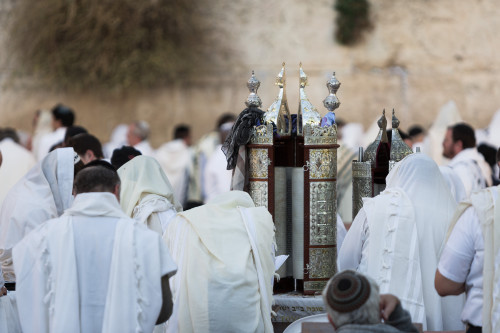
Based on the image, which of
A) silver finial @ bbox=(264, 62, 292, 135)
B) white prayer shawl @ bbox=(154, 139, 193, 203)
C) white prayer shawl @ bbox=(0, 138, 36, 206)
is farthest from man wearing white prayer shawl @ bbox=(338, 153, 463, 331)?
white prayer shawl @ bbox=(154, 139, 193, 203)

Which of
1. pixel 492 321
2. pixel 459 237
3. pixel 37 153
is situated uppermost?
pixel 37 153

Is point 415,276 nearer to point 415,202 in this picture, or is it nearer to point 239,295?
point 415,202

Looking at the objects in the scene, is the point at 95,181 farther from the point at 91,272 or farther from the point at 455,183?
the point at 455,183

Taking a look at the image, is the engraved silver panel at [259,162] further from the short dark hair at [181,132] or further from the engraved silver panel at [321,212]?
the short dark hair at [181,132]

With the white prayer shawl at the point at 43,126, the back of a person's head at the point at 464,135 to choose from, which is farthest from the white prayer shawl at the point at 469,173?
the white prayer shawl at the point at 43,126

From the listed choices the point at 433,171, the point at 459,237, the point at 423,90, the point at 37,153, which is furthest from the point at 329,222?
the point at 423,90

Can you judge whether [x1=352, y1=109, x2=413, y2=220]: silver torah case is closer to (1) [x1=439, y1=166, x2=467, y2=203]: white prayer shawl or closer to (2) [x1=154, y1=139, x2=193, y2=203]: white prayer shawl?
(1) [x1=439, y1=166, x2=467, y2=203]: white prayer shawl

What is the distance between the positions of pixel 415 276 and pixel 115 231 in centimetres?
195

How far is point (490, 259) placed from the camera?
4.12 meters

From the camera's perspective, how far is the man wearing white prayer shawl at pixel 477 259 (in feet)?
13.5

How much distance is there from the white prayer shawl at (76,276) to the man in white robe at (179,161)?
7210 millimetres

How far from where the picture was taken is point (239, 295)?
510 cm

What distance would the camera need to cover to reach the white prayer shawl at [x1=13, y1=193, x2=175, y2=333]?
166 inches

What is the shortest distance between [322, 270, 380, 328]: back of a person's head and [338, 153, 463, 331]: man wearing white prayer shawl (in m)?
2.04
